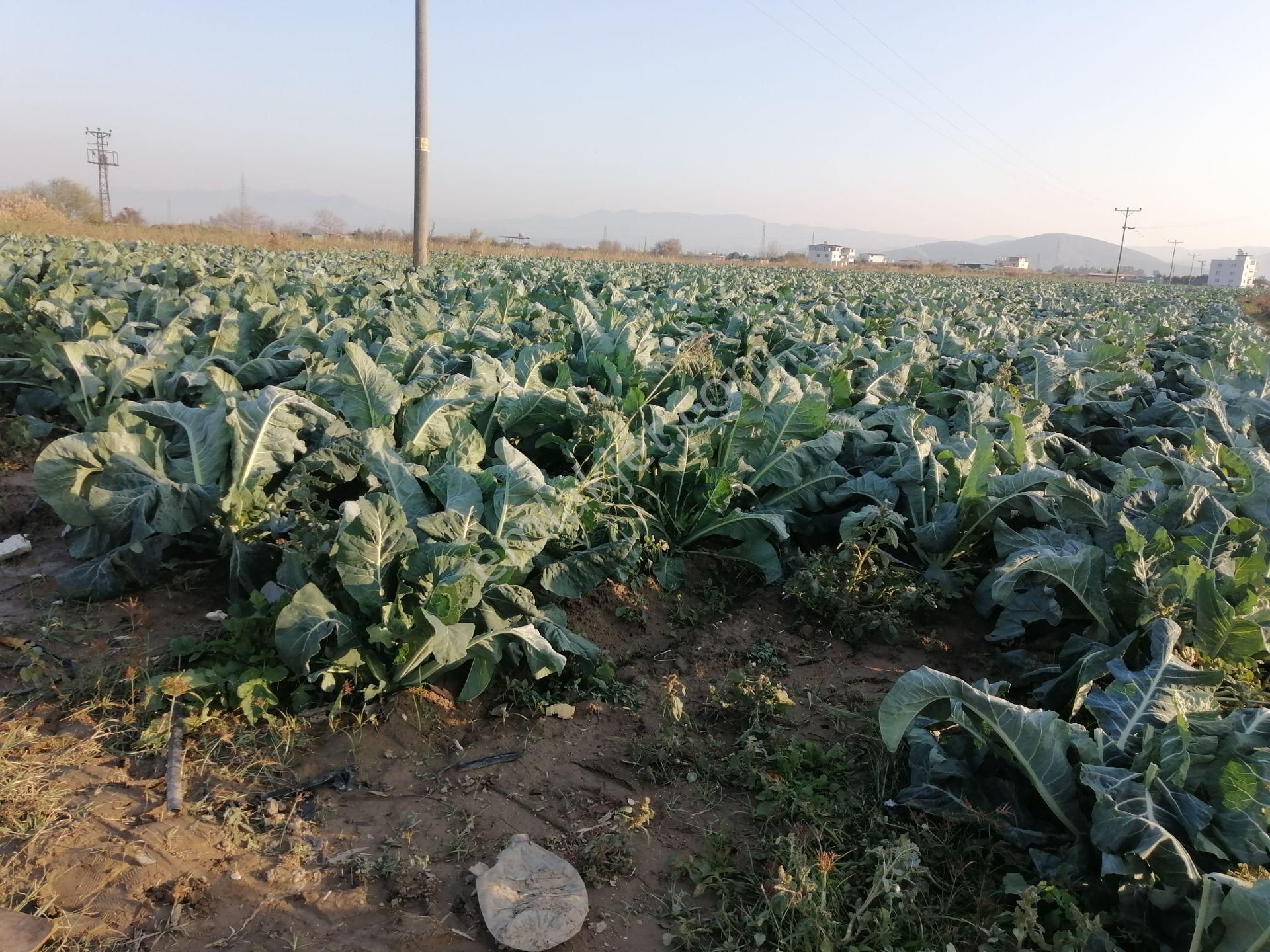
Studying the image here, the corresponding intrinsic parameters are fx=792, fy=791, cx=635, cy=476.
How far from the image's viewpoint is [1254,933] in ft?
5.77

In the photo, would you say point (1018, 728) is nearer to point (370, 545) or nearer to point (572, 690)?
point (572, 690)

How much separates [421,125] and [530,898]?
48.6 feet

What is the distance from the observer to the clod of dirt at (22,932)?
183cm

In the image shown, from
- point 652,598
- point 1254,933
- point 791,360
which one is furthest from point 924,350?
point 1254,933

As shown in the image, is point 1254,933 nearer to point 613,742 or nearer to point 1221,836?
point 1221,836

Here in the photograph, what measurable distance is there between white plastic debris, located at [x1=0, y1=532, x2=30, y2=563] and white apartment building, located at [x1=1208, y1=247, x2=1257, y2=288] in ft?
382

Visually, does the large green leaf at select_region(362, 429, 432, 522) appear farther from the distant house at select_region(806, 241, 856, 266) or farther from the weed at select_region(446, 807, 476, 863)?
the distant house at select_region(806, 241, 856, 266)

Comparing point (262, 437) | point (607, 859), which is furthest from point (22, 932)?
point (262, 437)

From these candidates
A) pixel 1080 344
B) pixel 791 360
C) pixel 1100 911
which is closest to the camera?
pixel 1100 911

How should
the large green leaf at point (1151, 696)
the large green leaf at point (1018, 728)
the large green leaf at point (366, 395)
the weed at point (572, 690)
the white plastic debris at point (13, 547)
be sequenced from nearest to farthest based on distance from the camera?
1. the large green leaf at point (1018, 728)
2. the large green leaf at point (1151, 696)
3. the weed at point (572, 690)
4. the white plastic debris at point (13, 547)
5. the large green leaf at point (366, 395)

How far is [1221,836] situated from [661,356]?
438 centimetres

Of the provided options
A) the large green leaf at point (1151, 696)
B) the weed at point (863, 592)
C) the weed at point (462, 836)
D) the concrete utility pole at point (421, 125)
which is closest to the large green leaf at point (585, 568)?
the weed at point (863, 592)

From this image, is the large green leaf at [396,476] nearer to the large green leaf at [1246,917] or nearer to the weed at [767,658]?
the weed at [767,658]

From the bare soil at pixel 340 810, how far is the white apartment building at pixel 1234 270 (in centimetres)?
11550
